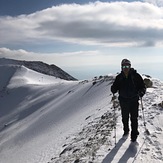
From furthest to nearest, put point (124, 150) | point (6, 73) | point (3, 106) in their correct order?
point (6, 73), point (3, 106), point (124, 150)

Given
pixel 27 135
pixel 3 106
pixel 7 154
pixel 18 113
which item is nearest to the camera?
pixel 7 154

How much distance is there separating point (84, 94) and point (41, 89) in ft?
58.2

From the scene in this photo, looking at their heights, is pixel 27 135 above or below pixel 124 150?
below

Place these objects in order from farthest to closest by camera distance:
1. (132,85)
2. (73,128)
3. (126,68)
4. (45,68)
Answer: (45,68) < (73,128) < (132,85) < (126,68)

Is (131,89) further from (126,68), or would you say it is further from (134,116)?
(134,116)

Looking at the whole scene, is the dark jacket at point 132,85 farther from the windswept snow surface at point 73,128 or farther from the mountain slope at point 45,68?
the mountain slope at point 45,68

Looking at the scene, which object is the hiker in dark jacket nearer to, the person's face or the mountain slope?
the person's face

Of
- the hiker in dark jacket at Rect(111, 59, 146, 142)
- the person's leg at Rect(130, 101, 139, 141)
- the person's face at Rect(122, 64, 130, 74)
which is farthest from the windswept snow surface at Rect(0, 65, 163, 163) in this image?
the person's face at Rect(122, 64, 130, 74)

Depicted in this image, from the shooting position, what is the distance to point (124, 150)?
898 centimetres

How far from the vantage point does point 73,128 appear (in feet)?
58.5

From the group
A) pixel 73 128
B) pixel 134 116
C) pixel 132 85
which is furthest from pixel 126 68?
pixel 73 128

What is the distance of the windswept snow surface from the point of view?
30.8ft

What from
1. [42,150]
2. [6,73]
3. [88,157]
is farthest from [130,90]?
[6,73]

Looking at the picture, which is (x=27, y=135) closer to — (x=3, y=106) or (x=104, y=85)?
(x=104, y=85)
